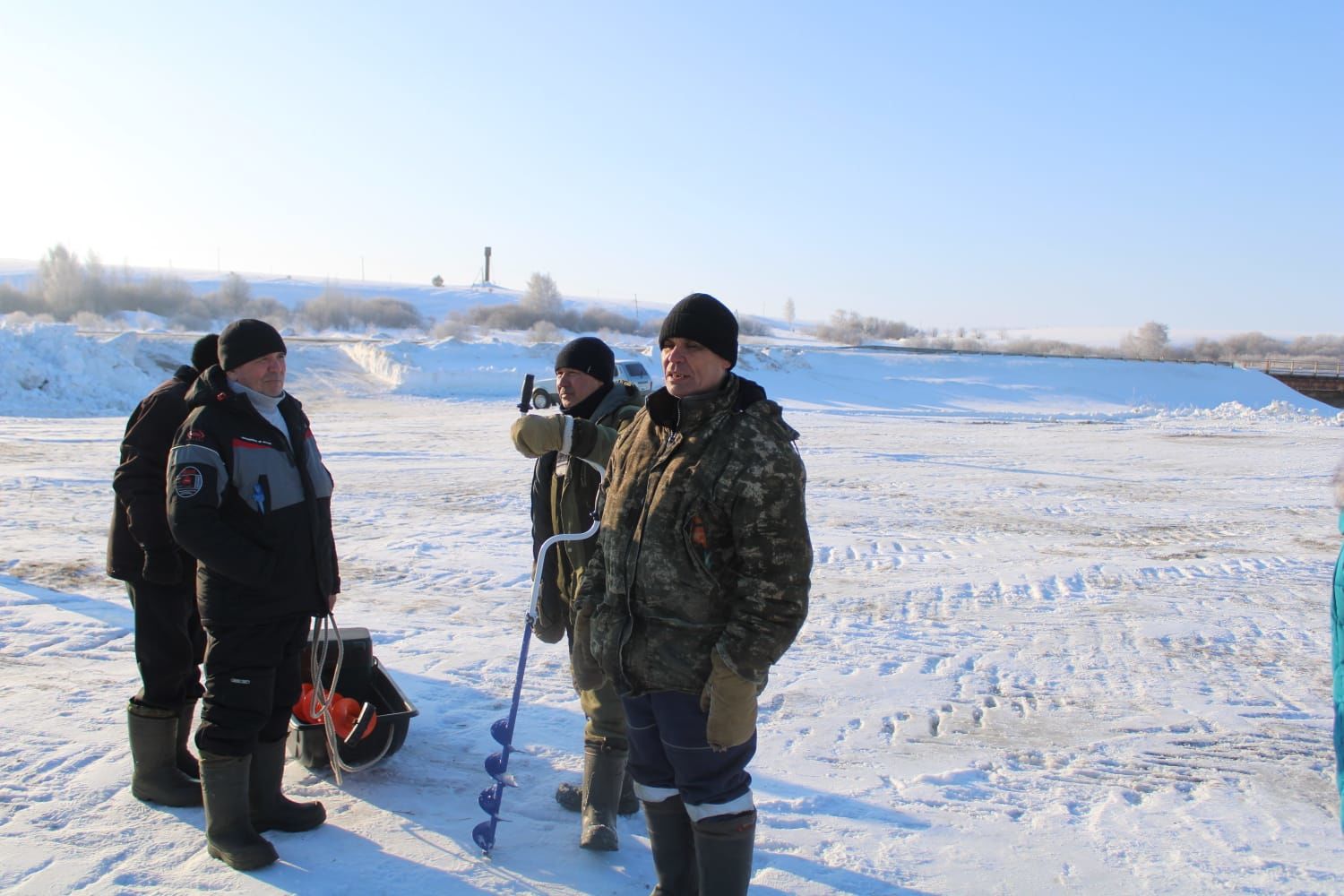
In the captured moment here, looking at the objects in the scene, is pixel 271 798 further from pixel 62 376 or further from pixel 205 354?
pixel 62 376

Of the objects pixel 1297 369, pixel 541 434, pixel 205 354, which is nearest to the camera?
pixel 541 434

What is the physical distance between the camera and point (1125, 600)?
699 centimetres

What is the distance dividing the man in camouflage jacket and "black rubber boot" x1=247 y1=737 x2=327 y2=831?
4.55 feet

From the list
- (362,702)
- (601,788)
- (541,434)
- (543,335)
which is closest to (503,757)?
(601,788)

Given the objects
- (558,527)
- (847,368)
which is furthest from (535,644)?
(847,368)

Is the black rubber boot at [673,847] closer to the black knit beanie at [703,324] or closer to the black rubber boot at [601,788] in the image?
the black rubber boot at [601,788]

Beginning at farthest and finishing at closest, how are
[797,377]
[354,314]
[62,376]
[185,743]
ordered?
[354,314] < [797,377] < [62,376] < [185,743]

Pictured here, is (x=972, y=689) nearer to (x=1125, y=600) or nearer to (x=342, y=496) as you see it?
(x=1125, y=600)

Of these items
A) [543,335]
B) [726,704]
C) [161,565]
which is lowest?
[726,704]

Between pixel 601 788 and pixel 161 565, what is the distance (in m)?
1.72

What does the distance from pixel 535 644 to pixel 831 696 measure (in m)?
1.78

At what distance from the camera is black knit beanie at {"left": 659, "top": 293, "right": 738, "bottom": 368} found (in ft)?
8.29

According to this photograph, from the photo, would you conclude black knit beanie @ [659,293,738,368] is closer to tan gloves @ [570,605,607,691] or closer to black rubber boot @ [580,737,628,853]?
tan gloves @ [570,605,607,691]

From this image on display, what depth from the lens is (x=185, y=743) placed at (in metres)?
3.67
